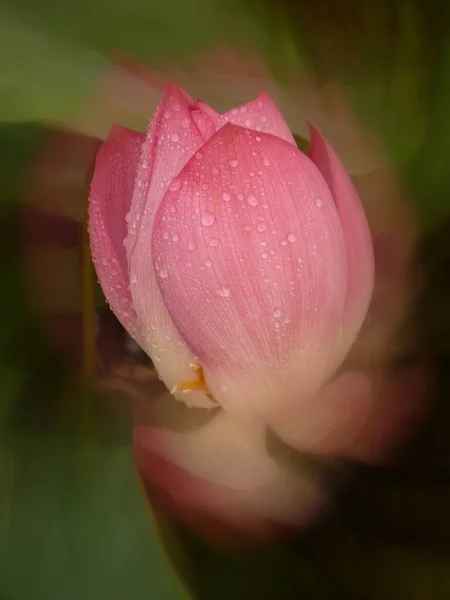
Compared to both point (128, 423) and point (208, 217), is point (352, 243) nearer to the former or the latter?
point (208, 217)

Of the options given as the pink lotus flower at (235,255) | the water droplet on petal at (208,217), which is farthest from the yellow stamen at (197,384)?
the water droplet on petal at (208,217)

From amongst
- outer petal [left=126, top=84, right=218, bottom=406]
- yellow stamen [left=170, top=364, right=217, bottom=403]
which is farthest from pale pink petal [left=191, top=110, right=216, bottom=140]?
yellow stamen [left=170, top=364, right=217, bottom=403]

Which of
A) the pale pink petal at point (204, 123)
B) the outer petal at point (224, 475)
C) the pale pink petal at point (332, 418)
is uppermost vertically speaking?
the pale pink petal at point (204, 123)

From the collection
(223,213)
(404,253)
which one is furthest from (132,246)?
(404,253)

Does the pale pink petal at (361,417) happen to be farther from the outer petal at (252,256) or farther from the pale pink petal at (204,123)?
the pale pink petal at (204,123)

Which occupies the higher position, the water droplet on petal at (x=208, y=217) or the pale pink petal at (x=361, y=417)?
the water droplet on petal at (x=208, y=217)

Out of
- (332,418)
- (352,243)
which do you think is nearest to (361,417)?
(332,418)

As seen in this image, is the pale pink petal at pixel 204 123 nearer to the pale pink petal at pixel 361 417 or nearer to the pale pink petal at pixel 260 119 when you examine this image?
the pale pink petal at pixel 260 119
